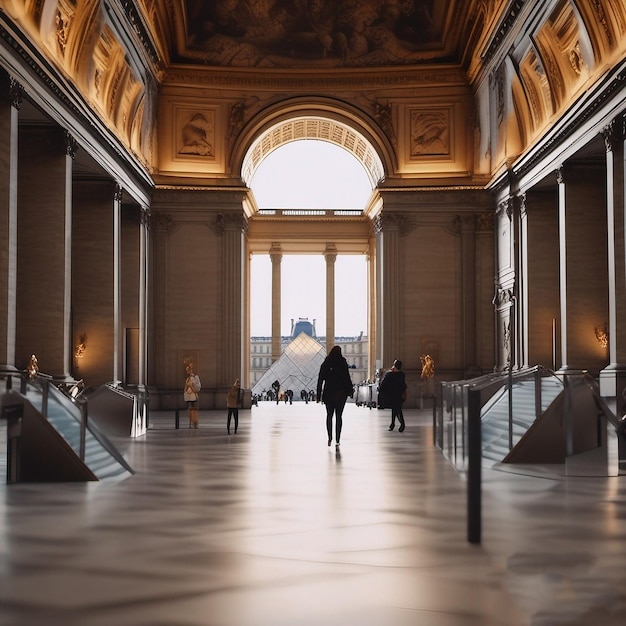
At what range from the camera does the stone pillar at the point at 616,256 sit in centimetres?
2772

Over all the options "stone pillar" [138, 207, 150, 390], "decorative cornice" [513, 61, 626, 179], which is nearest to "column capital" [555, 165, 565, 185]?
"decorative cornice" [513, 61, 626, 179]

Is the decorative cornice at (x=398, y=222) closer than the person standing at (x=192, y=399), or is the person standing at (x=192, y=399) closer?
the person standing at (x=192, y=399)

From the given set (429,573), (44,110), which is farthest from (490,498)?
(44,110)

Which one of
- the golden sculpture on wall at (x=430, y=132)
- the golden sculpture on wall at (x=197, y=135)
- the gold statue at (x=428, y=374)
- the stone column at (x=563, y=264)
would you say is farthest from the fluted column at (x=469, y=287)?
the golden sculpture on wall at (x=197, y=135)

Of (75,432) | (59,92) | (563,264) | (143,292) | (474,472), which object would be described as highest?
(59,92)

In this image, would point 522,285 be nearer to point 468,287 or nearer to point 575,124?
point 468,287

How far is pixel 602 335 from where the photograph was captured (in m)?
34.2

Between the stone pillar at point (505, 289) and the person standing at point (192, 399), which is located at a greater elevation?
the stone pillar at point (505, 289)

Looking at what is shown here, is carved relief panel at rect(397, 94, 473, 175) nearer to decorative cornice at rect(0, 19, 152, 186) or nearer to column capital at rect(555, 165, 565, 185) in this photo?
column capital at rect(555, 165, 565, 185)

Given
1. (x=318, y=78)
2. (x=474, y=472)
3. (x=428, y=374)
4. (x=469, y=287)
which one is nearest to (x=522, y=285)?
(x=469, y=287)

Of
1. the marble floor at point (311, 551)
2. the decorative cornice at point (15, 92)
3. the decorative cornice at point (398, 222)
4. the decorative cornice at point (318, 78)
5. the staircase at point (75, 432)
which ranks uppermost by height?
the decorative cornice at point (318, 78)

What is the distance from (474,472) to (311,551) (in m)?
1.62

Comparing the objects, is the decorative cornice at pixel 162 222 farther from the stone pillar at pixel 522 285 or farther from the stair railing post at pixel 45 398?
the stair railing post at pixel 45 398

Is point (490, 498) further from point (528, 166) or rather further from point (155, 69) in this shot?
point (155, 69)
